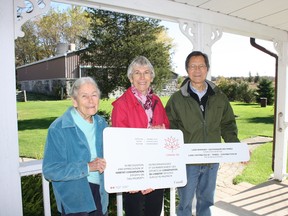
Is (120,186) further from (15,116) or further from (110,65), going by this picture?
(110,65)

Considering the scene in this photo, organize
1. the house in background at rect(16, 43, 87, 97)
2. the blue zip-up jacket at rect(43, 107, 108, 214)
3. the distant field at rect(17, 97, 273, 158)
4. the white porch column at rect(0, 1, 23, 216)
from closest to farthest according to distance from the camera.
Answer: the blue zip-up jacket at rect(43, 107, 108, 214) < the white porch column at rect(0, 1, 23, 216) < the distant field at rect(17, 97, 273, 158) < the house in background at rect(16, 43, 87, 97)

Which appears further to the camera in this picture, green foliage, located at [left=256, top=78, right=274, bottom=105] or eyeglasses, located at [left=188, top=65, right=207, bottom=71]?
green foliage, located at [left=256, top=78, right=274, bottom=105]

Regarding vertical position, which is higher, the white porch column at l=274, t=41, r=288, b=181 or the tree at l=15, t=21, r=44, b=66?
the tree at l=15, t=21, r=44, b=66

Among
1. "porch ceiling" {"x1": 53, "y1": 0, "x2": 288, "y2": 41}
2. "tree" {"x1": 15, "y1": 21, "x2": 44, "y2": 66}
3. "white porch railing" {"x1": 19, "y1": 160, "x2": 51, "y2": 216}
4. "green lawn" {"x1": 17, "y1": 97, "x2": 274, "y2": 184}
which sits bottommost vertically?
"green lawn" {"x1": 17, "y1": 97, "x2": 274, "y2": 184}

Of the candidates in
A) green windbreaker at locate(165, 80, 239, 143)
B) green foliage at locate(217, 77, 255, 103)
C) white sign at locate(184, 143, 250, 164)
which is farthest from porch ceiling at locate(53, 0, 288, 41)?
green foliage at locate(217, 77, 255, 103)

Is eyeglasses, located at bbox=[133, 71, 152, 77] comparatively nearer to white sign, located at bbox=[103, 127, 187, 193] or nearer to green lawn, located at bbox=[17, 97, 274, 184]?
white sign, located at bbox=[103, 127, 187, 193]

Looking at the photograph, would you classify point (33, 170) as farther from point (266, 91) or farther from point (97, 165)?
point (266, 91)

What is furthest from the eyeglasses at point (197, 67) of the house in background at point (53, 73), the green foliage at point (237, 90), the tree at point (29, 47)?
the tree at point (29, 47)

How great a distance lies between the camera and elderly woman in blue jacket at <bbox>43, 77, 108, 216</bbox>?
1.51 metres

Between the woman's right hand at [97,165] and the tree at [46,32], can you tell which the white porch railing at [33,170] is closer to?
the woman's right hand at [97,165]

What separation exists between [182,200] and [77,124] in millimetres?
1260

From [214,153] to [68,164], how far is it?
1181mm

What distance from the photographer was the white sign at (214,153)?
203cm

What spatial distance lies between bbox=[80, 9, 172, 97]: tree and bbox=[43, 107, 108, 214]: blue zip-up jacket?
31.2ft
